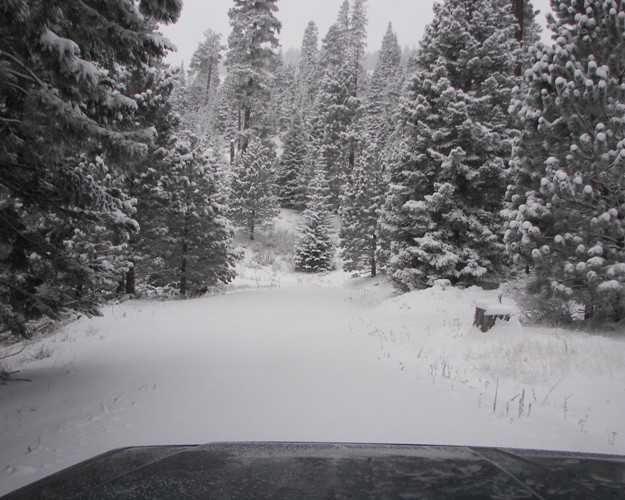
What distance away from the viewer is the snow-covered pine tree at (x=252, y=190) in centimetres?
3681

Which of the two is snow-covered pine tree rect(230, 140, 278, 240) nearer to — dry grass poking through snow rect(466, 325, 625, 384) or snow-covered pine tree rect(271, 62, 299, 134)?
snow-covered pine tree rect(271, 62, 299, 134)

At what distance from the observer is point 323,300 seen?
17.6 metres

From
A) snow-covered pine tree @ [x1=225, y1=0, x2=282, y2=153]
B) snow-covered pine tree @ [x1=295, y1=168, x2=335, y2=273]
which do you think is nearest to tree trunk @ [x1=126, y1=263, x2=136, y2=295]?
snow-covered pine tree @ [x1=295, y1=168, x2=335, y2=273]

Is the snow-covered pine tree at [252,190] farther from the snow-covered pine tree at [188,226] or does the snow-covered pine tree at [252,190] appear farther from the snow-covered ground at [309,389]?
the snow-covered ground at [309,389]

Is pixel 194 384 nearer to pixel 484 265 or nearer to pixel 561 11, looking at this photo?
pixel 561 11

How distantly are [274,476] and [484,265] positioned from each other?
51.6ft

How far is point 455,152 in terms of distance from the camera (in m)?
14.7

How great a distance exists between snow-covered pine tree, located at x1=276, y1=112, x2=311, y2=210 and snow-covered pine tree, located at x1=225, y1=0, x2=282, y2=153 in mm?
6756

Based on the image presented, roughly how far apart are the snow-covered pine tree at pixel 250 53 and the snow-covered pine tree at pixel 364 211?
670 inches

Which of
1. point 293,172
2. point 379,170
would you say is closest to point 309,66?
point 293,172

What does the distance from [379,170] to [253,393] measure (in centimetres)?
2230

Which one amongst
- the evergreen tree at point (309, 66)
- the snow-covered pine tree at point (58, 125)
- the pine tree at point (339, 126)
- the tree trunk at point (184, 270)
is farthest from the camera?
the evergreen tree at point (309, 66)

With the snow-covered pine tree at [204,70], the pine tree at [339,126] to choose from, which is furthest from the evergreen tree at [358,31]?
the snow-covered pine tree at [204,70]

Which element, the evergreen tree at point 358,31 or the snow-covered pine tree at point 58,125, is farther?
the evergreen tree at point 358,31
